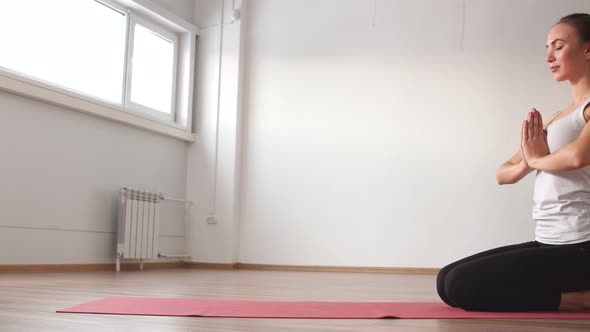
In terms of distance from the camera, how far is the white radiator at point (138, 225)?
4859mm

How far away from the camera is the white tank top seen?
188 centimetres

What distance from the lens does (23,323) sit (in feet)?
5.19

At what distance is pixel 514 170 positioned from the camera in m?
2.12

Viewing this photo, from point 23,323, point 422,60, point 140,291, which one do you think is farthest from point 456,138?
point 23,323

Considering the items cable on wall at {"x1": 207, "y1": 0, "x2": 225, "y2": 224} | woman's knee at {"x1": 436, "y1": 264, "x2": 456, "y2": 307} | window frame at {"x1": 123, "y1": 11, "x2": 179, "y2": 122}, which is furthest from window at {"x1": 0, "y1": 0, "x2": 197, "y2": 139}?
woman's knee at {"x1": 436, "y1": 264, "x2": 456, "y2": 307}

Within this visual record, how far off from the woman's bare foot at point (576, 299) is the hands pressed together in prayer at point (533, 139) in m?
0.40

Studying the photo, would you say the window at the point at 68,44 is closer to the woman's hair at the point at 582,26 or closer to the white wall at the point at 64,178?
the white wall at the point at 64,178

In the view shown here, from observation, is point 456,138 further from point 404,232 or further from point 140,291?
point 140,291

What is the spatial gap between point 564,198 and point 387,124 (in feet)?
11.8

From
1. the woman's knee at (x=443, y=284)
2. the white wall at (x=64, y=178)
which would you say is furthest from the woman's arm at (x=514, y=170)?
the white wall at (x=64, y=178)

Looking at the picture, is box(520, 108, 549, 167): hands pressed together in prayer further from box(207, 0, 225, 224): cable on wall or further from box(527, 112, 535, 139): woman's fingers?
box(207, 0, 225, 224): cable on wall

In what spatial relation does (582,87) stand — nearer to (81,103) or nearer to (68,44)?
(81,103)

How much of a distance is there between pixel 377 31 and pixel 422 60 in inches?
19.0

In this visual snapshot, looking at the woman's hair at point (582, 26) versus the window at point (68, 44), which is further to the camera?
the window at point (68, 44)
